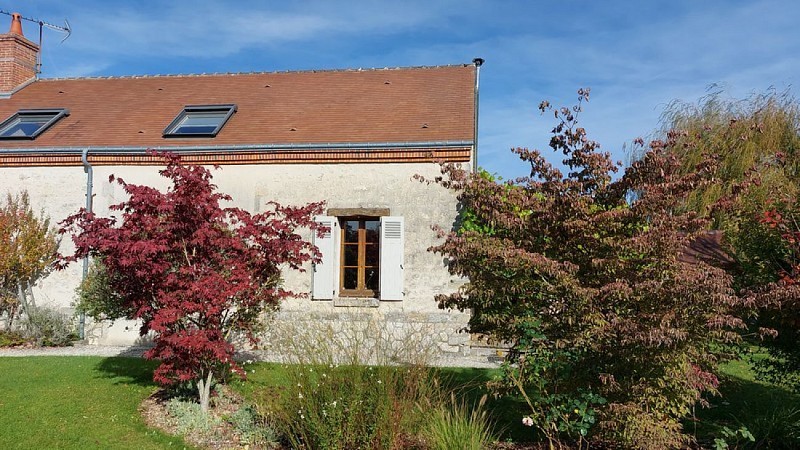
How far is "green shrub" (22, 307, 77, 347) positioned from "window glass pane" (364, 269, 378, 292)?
5.28m

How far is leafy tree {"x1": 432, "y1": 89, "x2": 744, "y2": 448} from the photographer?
4.36 metres

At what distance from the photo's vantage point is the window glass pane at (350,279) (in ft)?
35.3

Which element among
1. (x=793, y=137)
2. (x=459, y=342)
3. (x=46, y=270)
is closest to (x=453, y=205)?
(x=459, y=342)

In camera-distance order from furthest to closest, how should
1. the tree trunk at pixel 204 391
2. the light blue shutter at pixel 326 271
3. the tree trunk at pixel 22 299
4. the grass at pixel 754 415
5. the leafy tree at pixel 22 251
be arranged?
the tree trunk at pixel 22 299
the leafy tree at pixel 22 251
the light blue shutter at pixel 326 271
the tree trunk at pixel 204 391
the grass at pixel 754 415

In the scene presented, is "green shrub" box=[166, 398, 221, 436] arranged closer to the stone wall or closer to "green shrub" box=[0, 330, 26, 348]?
the stone wall

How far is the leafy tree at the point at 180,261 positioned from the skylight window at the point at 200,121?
18.1 ft

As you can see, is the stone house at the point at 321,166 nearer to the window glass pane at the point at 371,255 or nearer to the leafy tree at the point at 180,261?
the window glass pane at the point at 371,255

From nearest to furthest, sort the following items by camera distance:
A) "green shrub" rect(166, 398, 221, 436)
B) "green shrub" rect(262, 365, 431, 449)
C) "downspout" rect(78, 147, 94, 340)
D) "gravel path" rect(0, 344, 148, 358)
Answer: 1. "green shrub" rect(262, 365, 431, 449)
2. "green shrub" rect(166, 398, 221, 436)
3. "gravel path" rect(0, 344, 148, 358)
4. "downspout" rect(78, 147, 94, 340)

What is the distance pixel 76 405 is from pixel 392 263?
17.0 ft

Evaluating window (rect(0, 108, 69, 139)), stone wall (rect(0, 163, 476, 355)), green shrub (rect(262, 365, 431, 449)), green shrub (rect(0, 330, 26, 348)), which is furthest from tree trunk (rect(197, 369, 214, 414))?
window (rect(0, 108, 69, 139))

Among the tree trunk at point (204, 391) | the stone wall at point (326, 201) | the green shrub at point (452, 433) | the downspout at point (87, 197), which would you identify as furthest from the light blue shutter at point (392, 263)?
the green shrub at point (452, 433)

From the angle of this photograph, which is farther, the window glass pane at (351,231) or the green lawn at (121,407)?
the window glass pane at (351,231)

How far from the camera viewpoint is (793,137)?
52.1 ft

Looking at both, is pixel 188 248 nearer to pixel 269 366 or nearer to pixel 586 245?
pixel 269 366
